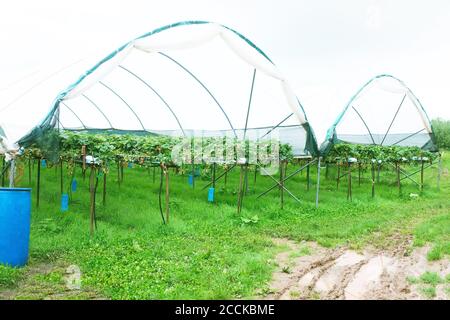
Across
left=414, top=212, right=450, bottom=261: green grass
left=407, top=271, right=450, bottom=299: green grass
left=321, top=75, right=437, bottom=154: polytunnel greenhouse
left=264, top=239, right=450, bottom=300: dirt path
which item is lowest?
left=264, top=239, right=450, bottom=300: dirt path

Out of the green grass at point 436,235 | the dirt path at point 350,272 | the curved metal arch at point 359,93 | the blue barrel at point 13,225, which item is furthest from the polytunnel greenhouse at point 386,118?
the blue barrel at point 13,225

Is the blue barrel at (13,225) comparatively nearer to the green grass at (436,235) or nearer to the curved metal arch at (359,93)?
the green grass at (436,235)

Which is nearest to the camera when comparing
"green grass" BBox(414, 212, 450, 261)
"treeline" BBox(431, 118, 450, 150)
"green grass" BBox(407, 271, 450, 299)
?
"green grass" BBox(407, 271, 450, 299)

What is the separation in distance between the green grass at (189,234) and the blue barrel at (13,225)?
23 centimetres

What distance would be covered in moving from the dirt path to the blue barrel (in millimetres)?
2998

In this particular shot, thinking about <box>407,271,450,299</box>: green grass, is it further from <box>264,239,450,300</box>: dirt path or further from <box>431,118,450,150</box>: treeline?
<box>431,118,450,150</box>: treeline

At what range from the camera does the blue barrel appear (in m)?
4.95

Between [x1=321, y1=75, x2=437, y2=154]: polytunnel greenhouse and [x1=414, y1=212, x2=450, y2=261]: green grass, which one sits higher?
[x1=321, y1=75, x2=437, y2=154]: polytunnel greenhouse

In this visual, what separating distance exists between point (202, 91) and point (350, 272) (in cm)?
648

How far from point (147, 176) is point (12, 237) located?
8.30 m

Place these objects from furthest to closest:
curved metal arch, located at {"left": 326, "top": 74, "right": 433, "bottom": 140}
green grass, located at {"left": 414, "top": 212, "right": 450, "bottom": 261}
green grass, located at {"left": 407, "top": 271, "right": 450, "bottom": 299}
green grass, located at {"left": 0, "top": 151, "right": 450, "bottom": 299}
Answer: curved metal arch, located at {"left": 326, "top": 74, "right": 433, "bottom": 140} → green grass, located at {"left": 414, "top": 212, "right": 450, "bottom": 261} → green grass, located at {"left": 0, "top": 151, "right": 450, "bottom": 299} → green grass, located at {"left": 407, "top": 271, "right": 450, "bottom": 299}

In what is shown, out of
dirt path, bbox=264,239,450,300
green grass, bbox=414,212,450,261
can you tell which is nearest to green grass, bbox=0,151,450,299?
green grass, bbox=414,212,450,261

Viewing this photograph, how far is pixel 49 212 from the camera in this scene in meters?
7.45

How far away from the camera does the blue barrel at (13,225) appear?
4.95 m
